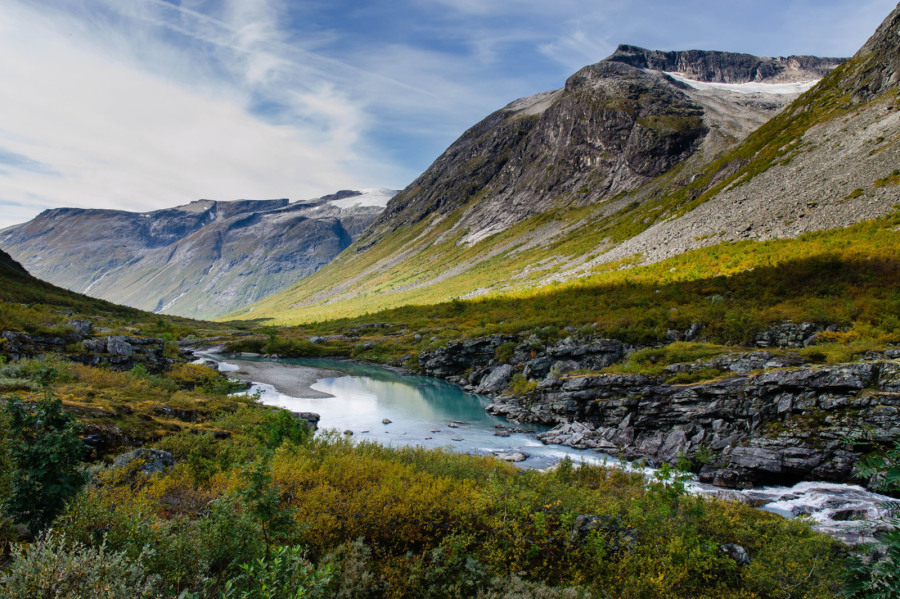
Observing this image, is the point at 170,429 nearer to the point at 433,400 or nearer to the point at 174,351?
the point at 433,400

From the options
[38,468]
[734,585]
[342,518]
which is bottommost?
[734,585]

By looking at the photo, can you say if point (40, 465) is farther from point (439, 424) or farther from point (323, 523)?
point (439, 424)

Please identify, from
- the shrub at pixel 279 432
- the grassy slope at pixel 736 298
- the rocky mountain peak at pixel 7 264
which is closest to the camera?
the shrub at pixel 279 432

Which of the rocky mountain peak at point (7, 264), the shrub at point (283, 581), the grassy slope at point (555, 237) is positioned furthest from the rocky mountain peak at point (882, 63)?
the rocky mountain peak at point (7, 264)

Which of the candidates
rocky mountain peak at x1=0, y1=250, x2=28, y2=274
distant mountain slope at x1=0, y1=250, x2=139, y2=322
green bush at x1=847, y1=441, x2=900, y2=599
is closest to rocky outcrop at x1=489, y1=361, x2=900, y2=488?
green bush at x1=847, y1=441, x2=900, y2=599

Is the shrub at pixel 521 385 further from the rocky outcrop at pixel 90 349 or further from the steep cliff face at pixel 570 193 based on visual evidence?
the steep cliff face at pixel 570 193

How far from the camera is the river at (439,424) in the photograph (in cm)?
1784

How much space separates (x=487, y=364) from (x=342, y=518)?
41.6 meters

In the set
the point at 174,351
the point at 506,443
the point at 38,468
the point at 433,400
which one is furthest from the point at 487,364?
the point at 38,468

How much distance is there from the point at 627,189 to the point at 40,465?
134 metres

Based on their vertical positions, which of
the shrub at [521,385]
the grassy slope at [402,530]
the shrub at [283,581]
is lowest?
the shrub at [521,385]

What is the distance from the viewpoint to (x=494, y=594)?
29.7ft

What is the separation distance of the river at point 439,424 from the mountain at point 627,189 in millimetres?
39040

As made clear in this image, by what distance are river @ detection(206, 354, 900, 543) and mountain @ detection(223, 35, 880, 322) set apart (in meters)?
39.0
